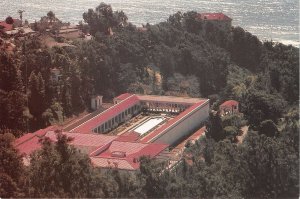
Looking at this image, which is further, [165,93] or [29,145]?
[165,93]

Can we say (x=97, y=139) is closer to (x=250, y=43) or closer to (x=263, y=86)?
(x=263, y=86)

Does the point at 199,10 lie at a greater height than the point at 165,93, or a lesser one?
greater

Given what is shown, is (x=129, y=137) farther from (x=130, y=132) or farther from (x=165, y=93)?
(x=165, y=93)

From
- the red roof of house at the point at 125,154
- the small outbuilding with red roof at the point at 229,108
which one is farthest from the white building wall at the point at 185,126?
the red roof of house at the point at 125,154

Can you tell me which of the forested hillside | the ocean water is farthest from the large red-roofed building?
the ocean water

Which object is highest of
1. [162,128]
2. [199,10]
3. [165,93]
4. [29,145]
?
[199,10]

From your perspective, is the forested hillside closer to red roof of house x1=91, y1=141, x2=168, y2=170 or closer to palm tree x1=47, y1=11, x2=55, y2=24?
red roof of house x1=91, y1=141, x2=168, y2=170

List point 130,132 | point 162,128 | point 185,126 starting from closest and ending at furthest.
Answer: point 162,128 → point 130,132 → point 185,126

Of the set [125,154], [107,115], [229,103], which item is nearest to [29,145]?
[125,154]
